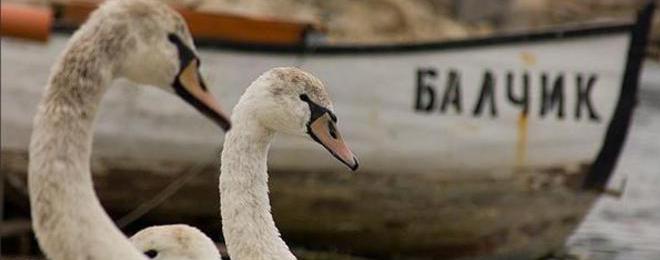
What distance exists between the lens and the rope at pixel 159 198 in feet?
37.7

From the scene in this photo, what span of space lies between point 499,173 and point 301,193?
55.7 inches

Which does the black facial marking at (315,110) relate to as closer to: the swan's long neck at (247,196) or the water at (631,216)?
the swan's long neck at (247,196)

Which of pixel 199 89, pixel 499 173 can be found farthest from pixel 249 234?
pixel 499 173

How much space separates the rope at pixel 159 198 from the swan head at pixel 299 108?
5.50m

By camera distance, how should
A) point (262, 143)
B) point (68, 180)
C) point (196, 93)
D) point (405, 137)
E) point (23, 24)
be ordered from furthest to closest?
point (405, 137) < point (23, 24) < point (262, 143) < point (196, 93) < point (68, 180)

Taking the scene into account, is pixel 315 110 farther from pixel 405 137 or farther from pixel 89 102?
pixel 405 137

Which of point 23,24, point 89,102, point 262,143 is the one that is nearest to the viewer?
point 89,102

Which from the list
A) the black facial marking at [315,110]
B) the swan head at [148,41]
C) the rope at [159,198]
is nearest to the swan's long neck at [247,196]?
the black facial marking at [315,110]

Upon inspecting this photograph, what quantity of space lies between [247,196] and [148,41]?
85 cm

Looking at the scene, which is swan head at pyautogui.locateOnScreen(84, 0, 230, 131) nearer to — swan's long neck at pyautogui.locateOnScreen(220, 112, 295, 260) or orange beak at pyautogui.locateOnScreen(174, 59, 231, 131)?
orange beak at pyautogui.locateOnScreen(174, 59, 231, 131)

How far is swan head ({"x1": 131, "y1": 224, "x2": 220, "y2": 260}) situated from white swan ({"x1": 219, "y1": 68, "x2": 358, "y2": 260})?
0.35 ft

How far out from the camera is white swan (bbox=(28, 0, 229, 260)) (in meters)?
4.59

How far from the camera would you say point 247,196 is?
6023 millimetres

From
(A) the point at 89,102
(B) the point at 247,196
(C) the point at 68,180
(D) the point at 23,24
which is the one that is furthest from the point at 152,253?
(D) the point at 23,24
